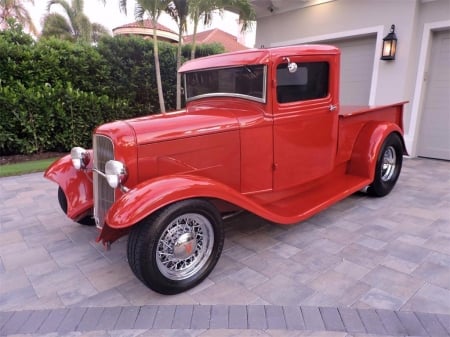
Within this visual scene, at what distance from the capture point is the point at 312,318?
78.2 inches

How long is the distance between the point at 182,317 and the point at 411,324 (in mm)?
1428

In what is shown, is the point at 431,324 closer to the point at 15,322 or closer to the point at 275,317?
the point at 275,317

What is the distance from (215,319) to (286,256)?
98cm

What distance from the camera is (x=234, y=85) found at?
2.93 metres

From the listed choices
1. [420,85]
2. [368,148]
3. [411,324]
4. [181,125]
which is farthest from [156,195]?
[420,85]

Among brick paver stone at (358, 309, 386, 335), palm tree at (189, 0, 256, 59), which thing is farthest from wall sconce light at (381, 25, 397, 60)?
brick paver stone at (358, 309, 386, 335)

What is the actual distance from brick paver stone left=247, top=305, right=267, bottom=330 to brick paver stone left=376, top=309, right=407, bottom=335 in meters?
0.74

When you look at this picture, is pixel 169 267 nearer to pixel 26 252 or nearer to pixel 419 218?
pixel 26 252

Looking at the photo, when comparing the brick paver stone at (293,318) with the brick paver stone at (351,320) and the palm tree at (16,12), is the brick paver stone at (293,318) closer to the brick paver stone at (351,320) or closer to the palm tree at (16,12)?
the brick paver stone at (351,320)

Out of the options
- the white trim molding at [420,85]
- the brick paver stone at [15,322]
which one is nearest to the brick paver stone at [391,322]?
the brick paver stone at [15,322]

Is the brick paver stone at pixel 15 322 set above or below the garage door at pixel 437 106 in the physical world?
below

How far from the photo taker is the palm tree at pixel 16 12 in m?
10.2

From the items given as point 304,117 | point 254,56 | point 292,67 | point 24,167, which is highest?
point 254,56

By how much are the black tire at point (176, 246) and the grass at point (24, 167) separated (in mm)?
4457
